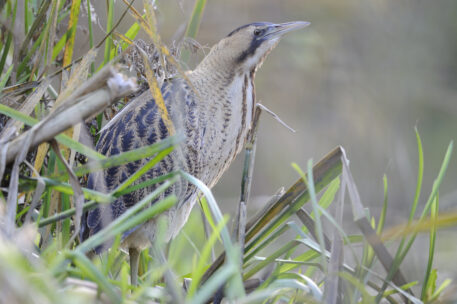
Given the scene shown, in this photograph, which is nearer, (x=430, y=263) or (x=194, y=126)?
(x=430, y=263)

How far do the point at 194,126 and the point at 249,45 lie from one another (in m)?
0.32

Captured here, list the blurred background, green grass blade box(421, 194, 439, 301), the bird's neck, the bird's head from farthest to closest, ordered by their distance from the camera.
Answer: the blurred background < the bird's head < the bird's neck < green grass blade box(421, 194, 439, 301)

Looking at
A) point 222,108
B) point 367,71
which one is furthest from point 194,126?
point 367,71

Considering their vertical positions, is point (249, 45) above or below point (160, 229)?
above

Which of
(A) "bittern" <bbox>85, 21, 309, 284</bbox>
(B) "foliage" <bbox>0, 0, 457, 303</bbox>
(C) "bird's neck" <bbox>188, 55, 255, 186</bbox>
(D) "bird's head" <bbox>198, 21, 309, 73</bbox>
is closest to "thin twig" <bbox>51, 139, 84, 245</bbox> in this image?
(B) "foliage" <bbox>0, 0, 457, 303</bbox>

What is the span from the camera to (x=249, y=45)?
2.02 m

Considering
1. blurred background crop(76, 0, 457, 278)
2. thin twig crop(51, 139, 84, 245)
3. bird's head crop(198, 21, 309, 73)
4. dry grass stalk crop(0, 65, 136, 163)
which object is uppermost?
dry grass stalk crop(0, 65, 136, 163)

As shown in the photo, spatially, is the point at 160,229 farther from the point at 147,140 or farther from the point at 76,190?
the point at 147,140

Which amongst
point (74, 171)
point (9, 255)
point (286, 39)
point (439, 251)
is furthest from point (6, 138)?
point (286, 39)

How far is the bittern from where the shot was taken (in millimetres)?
1795

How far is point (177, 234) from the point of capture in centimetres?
192

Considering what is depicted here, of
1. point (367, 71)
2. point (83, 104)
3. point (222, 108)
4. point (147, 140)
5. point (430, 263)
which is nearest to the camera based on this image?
point (83, 104)

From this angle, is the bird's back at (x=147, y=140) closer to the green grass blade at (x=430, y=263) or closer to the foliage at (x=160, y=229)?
the foliage at (x=160, y=229)

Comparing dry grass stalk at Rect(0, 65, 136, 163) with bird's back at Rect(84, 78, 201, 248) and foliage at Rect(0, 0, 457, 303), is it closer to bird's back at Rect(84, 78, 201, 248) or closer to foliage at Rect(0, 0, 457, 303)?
foliage at Rect(0, 0, 457, 303)
